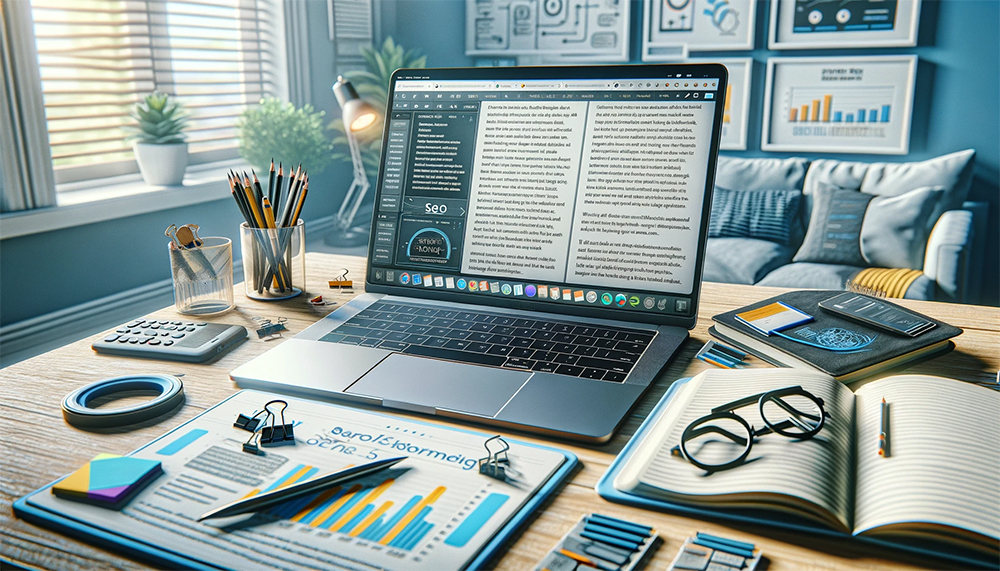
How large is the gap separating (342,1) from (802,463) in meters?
3.45

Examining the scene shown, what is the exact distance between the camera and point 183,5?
8.90 ft

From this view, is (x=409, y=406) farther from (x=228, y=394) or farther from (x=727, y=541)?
(x=727, y=541)

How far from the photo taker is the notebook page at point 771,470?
0.49m

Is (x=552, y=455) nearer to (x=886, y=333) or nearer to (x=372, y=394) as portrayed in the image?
(x=372, y=394)

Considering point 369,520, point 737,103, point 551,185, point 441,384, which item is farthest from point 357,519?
point 737,103

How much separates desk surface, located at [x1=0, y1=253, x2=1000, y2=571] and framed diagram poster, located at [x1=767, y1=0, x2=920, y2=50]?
2570 millimetres

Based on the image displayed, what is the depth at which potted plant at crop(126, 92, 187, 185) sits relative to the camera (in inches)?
95.3

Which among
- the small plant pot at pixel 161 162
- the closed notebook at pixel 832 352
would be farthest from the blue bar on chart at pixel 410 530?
the small plant pot at pixel 161 162

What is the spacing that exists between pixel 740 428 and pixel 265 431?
0.40 meters

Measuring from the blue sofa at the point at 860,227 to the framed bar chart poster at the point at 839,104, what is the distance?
217mm

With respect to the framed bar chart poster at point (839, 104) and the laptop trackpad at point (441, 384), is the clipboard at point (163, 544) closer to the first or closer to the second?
the laptop trackpad at point (441, 384)

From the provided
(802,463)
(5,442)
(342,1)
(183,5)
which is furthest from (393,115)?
(342,1)

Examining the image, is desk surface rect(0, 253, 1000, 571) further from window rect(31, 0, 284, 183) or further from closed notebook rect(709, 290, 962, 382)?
window rect(31, 0, 284, 183)

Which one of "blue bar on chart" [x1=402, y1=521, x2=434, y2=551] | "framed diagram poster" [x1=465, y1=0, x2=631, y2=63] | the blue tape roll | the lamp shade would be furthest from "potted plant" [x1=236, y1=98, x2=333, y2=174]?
"blue bar on chart" [x1=402, y1=521, x2=434, y2=551]
